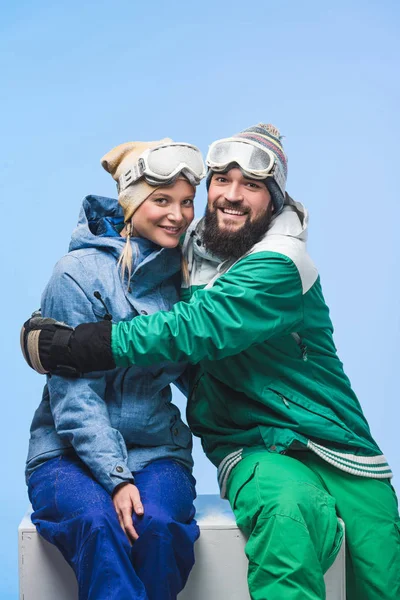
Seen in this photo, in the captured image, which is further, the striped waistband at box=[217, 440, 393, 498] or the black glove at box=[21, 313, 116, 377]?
the striped waistband at box=[217, 440, 393, 498]

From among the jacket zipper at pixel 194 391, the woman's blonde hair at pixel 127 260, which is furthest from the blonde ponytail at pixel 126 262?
the jacket zipper at pixel 194 391

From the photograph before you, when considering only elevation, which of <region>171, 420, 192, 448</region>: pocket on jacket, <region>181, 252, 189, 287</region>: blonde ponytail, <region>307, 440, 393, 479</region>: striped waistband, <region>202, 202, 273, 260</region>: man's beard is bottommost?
<region>307, 440, 393, 479</region>: striped waistband

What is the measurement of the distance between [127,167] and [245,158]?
0.36m

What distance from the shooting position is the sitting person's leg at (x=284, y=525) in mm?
2994

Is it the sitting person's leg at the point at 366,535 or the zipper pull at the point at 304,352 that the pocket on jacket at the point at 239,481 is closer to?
the sitting person's leg at the point at 366,535

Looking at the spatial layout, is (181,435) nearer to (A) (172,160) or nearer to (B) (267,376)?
(B) (267,376)

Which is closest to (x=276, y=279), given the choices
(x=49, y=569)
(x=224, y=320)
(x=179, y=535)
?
(x=224, y=320)

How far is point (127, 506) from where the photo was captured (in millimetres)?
3023

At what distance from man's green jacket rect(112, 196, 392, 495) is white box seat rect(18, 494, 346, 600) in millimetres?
213

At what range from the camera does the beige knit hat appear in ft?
11.1

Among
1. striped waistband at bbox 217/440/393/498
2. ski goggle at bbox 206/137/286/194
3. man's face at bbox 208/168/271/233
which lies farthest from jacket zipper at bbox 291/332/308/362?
ski goggle at bbox 206/137/286/194

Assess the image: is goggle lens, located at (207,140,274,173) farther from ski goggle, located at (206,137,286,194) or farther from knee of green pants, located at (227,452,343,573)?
knee of green pants, located at (227,452,343,573)

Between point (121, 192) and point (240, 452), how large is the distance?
2.83ft

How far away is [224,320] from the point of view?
319 centimetres
